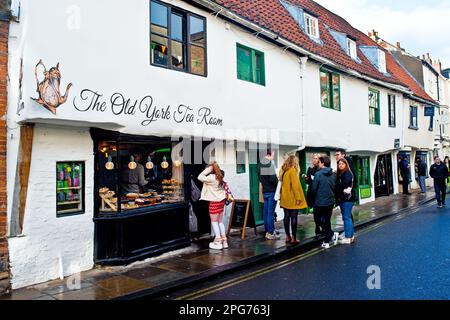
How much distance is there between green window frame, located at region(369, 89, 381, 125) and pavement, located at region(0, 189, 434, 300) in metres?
9.55

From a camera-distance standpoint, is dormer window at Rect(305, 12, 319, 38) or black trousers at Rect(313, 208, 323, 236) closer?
black trousers at Rect(313, 208, 323, 236)

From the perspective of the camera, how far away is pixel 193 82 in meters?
7.79

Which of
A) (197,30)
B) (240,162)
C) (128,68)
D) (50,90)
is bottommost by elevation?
(240,162)

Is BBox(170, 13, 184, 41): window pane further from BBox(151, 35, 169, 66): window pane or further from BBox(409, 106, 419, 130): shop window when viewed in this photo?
BBox(409, 106, 419, 130): shop window

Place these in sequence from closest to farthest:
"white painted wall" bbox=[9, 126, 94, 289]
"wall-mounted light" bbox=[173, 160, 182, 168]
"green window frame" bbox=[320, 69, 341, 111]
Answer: "white painted wall" bbox=[9, 126, 94, 289]
"wall-mounted light" bbox=[173, 160, 182, 168]
"green window frame" bbox=[320, 69, 341, 111]

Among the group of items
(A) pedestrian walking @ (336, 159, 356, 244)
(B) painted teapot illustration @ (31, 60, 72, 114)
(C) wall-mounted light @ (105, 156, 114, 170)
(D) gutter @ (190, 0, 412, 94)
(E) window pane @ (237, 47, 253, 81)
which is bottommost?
(A) pedestrian walking @ (336, 159, 356, 244)

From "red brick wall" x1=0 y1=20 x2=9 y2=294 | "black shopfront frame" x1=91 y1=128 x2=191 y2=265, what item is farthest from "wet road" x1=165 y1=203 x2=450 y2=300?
"red brick wall" x1=0 y1=20 x2=9 y2=294

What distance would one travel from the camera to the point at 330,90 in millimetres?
13562

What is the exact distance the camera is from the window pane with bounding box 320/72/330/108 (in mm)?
13088

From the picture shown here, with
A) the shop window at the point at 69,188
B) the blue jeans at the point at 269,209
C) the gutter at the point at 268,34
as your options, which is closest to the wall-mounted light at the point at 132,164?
the shop window at the point at 69,188

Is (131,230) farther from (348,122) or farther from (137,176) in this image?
(348,122)

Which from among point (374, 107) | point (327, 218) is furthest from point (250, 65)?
point (374, 107)

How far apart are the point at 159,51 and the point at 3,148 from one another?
3373 millimetres

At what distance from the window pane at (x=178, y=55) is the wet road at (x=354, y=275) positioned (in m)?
4.33
